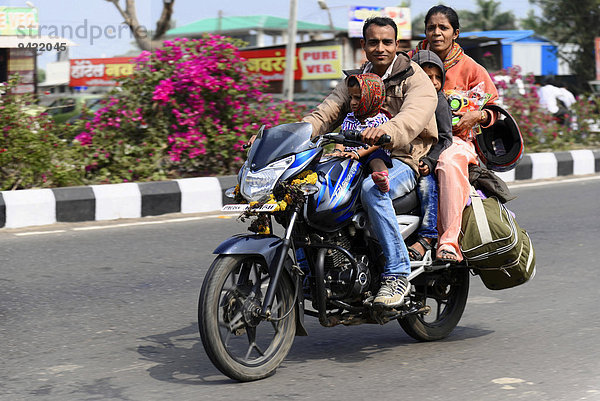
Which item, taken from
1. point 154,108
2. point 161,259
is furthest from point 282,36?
point 161,259

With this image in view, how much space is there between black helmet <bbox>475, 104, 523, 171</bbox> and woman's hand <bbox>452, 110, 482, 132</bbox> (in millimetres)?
210

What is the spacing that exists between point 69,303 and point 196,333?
103cm

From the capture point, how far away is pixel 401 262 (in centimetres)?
411

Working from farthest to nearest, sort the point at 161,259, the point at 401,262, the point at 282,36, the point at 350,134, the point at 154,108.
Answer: the point at 282,36 < the point at 154,108 < the point at 161,259 < the point at 401,262 < the point at 350,134

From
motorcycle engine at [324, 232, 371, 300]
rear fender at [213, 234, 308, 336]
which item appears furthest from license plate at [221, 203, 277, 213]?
motorcycle engine at [324, 232, 371, 300]

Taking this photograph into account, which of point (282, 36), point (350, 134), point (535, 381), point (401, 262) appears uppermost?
point (282, 36)

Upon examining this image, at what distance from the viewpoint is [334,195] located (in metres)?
3.90

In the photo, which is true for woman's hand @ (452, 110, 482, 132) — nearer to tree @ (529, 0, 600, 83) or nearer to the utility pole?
the utility pole

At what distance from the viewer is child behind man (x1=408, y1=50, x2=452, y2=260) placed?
4.30 metres

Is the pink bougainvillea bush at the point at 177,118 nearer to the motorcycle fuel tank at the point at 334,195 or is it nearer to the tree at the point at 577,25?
the motorcycle fuel tank at the point at 334,195

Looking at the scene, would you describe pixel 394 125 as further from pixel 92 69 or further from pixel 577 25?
pixel 92 69

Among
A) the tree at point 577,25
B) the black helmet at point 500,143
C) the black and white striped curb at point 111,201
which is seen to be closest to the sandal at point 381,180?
the black helmet at point 500,143

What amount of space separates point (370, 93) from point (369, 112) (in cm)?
10

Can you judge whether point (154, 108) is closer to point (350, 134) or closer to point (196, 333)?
point (196, 333)
